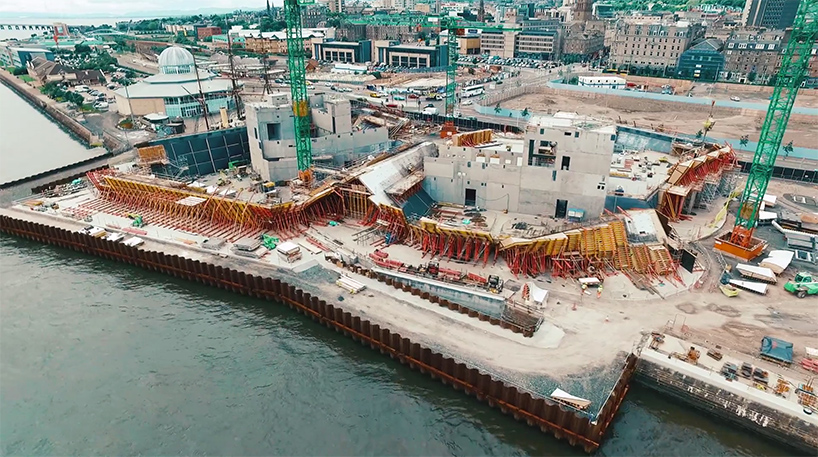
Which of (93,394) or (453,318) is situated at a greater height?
(453,318)

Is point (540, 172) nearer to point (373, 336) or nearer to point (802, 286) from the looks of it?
point (802, 286)

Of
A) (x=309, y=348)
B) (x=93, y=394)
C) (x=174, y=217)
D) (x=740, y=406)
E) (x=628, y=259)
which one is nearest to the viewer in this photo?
(x=740, y=406)

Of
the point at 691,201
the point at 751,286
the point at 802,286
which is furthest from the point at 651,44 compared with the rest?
the point at 751,286

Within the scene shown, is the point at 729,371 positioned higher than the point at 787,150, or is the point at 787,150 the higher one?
the point at 787,150

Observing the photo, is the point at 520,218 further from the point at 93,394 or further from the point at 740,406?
the point at 93,394

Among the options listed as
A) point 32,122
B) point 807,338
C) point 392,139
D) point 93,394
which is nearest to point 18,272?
point 93,394

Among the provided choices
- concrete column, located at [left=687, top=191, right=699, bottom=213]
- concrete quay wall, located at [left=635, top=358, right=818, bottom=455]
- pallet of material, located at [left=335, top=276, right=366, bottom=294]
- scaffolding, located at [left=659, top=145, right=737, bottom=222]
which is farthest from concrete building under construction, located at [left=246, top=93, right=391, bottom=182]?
concrete quay wall, located at [left=635, top=358, right=818, bottom=455]
